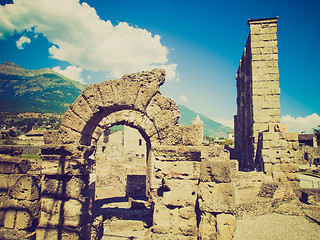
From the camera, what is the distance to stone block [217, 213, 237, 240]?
374cm

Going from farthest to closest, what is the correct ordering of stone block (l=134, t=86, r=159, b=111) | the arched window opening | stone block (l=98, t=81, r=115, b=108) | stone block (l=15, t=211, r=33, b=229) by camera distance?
the arched window opening < stone block (l=98, t=81, r=115, b=108) < stone block (l=134, t=86, r=159, b=111) < stone block (l=15, t=211, r=33, b=229)

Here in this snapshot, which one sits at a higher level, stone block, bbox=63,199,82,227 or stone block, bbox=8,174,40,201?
stone block, bbox=8,174,40,201

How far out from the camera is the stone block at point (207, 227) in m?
3.81

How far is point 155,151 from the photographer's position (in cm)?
424

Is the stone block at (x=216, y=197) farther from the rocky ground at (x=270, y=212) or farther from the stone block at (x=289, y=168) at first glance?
the stone block at (x=289, y=168)

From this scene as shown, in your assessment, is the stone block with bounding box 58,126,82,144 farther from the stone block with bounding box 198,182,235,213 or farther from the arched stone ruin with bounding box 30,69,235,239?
the stone block with bounding box 198,182,235,213

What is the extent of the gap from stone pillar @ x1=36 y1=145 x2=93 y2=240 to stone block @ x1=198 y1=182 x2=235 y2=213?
8.80ft

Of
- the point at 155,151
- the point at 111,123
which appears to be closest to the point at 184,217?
the point at 155,151

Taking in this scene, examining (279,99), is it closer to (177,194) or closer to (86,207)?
(177,194)

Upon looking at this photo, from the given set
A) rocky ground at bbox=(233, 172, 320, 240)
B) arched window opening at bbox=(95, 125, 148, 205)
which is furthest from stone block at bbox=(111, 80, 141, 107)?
arched window opening at bbox=(95, 125, 148, 205)

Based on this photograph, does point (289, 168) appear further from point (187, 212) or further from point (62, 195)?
point (62, 195)

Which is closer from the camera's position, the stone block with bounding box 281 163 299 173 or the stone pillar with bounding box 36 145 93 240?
the stone pillar with bounding box 36 145 93 240

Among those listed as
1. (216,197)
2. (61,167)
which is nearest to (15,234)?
(61,167)

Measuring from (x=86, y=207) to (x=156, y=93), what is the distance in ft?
10.2
